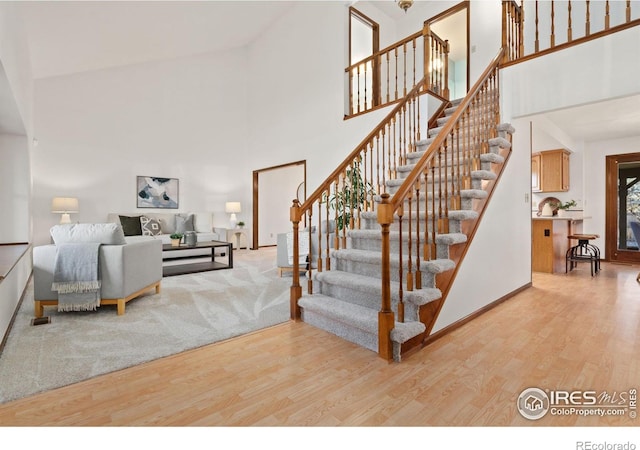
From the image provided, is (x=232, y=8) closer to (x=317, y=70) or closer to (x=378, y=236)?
(x=317, y=70)

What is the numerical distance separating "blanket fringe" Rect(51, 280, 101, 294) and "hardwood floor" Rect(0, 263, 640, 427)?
1298mm

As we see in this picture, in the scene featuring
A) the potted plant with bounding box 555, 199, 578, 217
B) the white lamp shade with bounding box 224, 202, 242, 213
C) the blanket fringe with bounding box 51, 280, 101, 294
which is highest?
the white lamp shade with bounding box 224, 202, 242, 213

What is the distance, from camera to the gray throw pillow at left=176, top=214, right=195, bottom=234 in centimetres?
704

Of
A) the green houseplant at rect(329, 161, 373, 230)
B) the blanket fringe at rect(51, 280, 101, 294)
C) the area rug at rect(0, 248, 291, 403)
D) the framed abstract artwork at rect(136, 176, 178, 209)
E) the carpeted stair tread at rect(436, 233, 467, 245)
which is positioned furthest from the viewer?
the framed abstract artwork at rect(136, 176, 178, 209)

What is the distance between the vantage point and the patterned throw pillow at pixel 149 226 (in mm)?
6602

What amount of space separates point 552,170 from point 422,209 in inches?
177

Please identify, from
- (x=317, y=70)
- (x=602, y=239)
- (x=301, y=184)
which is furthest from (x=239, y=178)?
(x=602, y=239)

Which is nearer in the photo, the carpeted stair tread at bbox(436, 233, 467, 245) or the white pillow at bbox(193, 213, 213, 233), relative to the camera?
the carpeted stair tread at bbox(436, 233, 467, 245)

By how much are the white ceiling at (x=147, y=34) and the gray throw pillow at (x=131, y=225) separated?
272 centimetres

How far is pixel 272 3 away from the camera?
22.5 ft

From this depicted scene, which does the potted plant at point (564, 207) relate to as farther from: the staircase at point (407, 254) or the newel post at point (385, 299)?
the newel post at point (385, 299)
